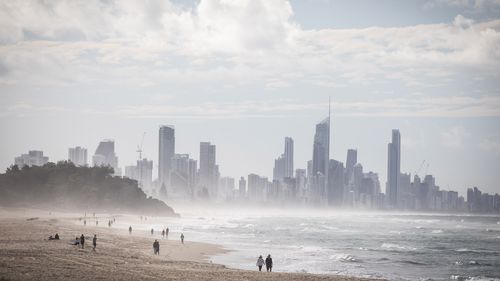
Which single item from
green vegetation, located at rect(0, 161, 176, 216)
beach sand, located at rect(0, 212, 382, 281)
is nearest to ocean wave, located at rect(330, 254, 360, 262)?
beach sand, located at rect(0, 212, 382, 281)

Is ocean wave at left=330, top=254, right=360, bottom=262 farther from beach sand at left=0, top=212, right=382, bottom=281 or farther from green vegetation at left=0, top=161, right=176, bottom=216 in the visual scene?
green vegetation at left=0, top=161, right=176, bottom=216

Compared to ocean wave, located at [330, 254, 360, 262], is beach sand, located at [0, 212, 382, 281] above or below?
above

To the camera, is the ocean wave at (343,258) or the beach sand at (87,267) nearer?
the beach sand at (87,267)

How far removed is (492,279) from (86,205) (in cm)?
15899

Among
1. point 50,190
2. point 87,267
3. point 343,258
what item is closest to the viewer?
point 87,267

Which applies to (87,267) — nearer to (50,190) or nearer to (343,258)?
(343,258)

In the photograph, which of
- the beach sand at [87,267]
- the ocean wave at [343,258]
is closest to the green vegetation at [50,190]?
the ocean wave at [343,258]

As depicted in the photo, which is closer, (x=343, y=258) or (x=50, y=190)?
(x=343, y=258)

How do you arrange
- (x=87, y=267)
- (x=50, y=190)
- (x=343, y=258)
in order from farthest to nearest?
(x=50, y=190) → (x=343, y=258) → (x=87, y=267)

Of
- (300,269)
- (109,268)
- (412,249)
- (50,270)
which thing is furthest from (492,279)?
(50,270)

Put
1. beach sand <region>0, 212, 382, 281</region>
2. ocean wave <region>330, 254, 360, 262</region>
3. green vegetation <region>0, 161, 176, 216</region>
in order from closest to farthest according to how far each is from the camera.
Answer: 1. beach sand <region>0, 212, 382, 281</region>
2. ocean wave <region>330, 254, 360, 262</region>
3. green vegetation <region>0, 161, 176, 216</region>

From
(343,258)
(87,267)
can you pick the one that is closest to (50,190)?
(343,258)

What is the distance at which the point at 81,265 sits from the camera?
39.0 m

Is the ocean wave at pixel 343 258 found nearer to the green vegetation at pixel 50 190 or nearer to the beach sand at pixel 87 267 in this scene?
the beach sand at pixel 87 267
